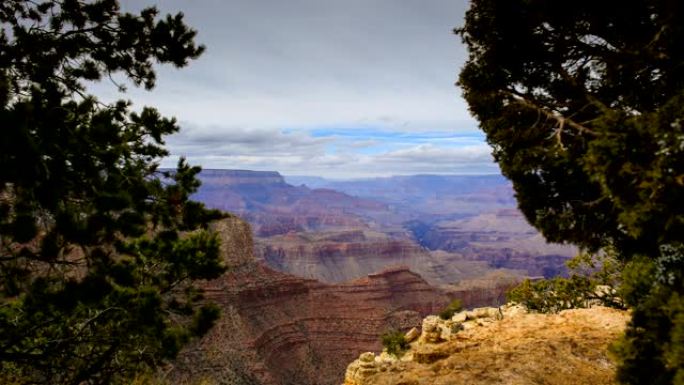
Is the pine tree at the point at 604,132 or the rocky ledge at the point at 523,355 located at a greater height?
the pine tree at the point at 604,132

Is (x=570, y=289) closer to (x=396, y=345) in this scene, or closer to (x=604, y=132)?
(x=396, y=345)

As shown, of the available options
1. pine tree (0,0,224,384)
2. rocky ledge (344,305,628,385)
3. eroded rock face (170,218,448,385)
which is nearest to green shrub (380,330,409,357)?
rocky ledge (344,305,628,385)

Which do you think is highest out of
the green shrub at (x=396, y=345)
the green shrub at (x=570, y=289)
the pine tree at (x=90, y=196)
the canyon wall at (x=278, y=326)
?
the pine tree at (x=90, y=196)

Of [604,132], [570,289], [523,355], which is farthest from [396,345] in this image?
[604,132]

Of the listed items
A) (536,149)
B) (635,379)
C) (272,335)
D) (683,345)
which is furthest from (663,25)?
(272,335)

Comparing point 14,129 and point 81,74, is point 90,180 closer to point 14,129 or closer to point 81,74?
point 14,129

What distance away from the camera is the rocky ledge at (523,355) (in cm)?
985

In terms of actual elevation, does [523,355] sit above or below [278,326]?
above

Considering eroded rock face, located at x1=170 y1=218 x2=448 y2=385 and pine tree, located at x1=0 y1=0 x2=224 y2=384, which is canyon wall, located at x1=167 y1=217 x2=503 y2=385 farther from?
pine tree, located at x1=0 y1=0 x2=224 y2=384

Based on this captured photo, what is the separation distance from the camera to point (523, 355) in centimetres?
1100

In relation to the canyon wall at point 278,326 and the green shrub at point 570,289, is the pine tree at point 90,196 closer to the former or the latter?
the green shrub at point 570,289

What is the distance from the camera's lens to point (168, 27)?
765 cm

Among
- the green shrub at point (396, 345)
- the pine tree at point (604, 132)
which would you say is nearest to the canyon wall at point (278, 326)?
the green shrub at point (396, 345)

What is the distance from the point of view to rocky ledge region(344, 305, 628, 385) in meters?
9.85
